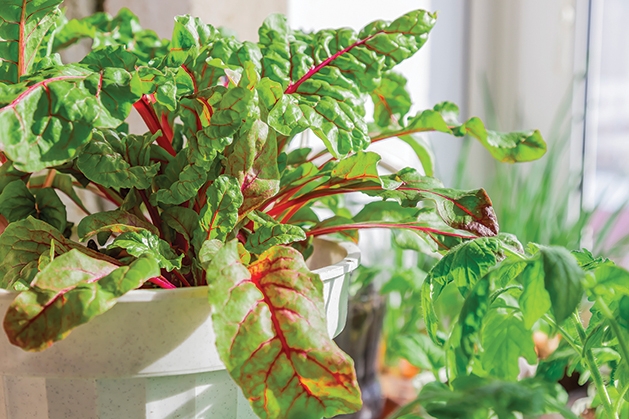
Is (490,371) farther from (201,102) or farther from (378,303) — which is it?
(378,303)

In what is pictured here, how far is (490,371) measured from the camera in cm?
53

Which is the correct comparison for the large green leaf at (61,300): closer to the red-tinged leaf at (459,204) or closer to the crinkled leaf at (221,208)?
the crinkled leaf at (221,208)

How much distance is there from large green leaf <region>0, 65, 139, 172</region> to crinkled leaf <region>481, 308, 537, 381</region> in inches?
13.7

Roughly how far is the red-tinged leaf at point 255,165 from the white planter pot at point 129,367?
0.33 feet

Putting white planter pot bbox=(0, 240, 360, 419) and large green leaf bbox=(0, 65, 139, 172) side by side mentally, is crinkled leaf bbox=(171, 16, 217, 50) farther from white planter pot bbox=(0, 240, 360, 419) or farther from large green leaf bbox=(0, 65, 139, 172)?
white planter pot bbox=(0, 240, 360, 419)

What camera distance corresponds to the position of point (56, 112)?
15.8 inches

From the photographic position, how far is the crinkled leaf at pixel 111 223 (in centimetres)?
48

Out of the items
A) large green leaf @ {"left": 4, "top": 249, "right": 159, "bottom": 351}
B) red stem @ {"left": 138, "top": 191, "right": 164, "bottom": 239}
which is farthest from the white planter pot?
red stem @ {"left": 138, "top": 191, "right": 164, "bottom": 239}

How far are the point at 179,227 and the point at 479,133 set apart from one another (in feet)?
1.00

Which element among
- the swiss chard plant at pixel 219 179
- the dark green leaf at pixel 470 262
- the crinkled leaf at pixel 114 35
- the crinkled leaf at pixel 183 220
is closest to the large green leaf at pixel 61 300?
the swiss chard plant at pixel 219 179

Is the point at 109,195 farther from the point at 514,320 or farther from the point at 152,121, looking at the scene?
the point at 514,320

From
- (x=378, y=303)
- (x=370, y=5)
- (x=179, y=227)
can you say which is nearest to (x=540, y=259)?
(x=179, y=227)

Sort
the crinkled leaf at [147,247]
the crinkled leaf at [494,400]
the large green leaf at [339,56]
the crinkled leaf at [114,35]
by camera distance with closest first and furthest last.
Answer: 1. the crinkled leaf at [494,400]
2. the crinkled leaf at [147,247]
3. the large green leaf at [339,56]
4. the crinkled leaf at [114,35]

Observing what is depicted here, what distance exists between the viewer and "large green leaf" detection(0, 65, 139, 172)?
1.26ft
